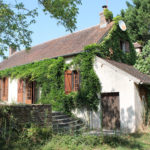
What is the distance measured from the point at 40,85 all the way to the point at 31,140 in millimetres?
7447

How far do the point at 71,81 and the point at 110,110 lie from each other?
3074 millimetres

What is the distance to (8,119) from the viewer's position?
239 inches

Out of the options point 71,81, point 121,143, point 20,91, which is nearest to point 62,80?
point 71,81

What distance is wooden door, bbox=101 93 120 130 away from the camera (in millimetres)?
9883

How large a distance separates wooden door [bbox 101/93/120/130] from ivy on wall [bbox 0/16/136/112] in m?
0.50

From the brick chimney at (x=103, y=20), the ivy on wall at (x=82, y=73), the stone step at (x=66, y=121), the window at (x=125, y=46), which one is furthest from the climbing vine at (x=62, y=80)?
the window at (x=125, y=46)

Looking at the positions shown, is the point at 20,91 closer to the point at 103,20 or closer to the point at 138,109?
the point at 103,20

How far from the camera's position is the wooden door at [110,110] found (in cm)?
988

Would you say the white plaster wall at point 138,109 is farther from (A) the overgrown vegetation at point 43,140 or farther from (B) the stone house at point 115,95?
(A) the overgrown vegetation at point 43,140

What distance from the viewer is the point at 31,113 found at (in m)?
6.67

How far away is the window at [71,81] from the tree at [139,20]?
15519mm

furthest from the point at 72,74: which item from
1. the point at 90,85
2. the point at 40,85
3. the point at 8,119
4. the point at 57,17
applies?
the point at 8,119

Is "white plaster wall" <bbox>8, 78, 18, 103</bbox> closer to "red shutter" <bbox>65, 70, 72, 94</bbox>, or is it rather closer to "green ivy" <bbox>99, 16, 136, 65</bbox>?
"red shutter" <bbox>65, 70, 72, 94</bbox>

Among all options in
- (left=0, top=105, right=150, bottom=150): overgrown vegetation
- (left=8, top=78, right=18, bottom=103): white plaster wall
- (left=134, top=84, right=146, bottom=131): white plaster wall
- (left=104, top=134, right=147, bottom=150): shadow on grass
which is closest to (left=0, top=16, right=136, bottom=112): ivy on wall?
(left=8, top=78, right=18, bottom=103): white plaster wall
